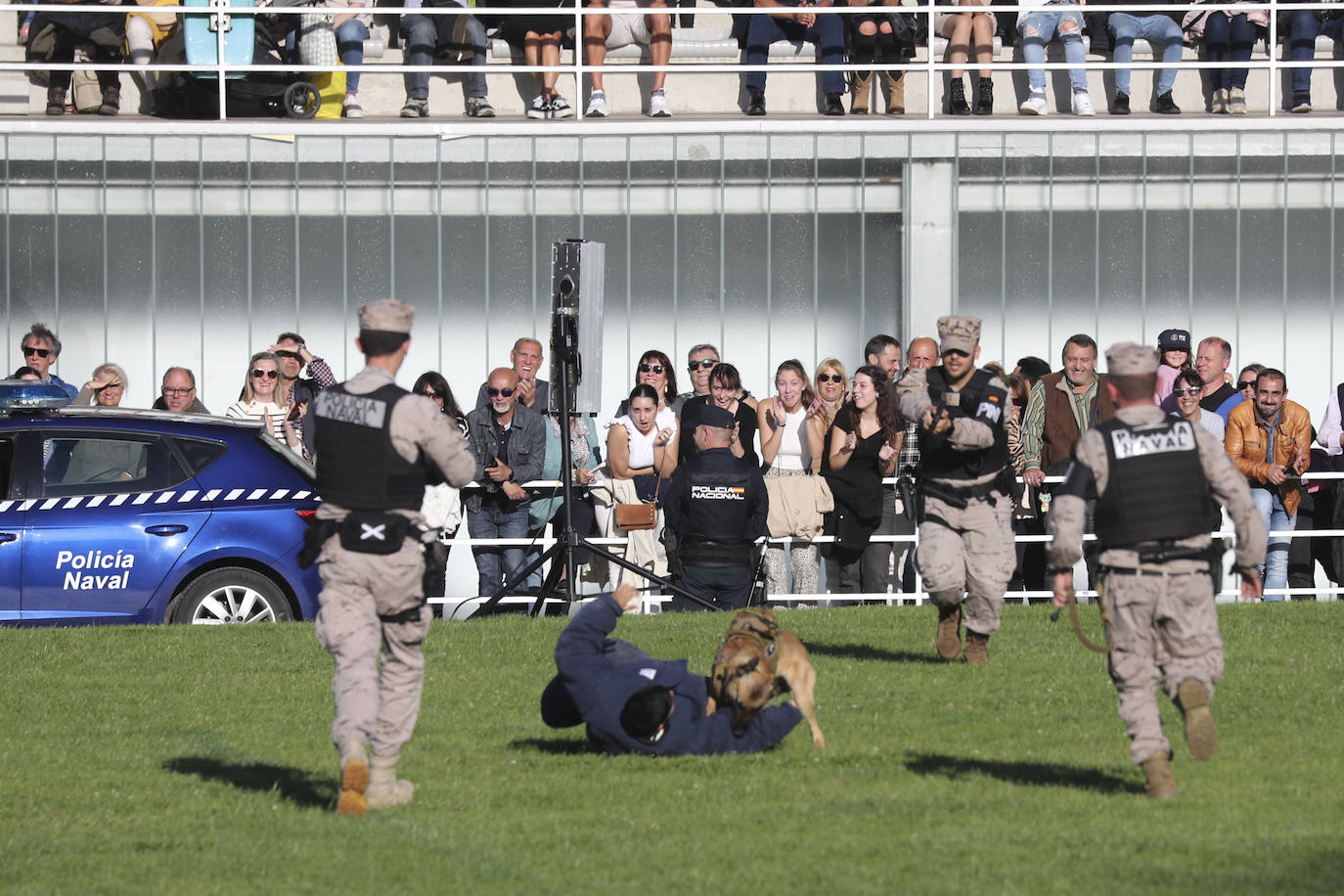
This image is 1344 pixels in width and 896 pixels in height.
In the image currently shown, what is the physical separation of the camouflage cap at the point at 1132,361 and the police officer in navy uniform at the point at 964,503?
3.18 m

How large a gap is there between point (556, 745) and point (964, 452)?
10.5ft

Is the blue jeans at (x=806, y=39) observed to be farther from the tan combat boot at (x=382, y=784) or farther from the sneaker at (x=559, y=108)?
the tan combat boot at (x=382, y=784)

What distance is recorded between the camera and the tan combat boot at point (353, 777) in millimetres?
7387

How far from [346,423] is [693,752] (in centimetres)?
232

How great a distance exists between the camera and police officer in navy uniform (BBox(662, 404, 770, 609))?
13008 millimetres

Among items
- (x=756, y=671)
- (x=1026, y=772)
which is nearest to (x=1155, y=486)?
(x=1026, y=772)

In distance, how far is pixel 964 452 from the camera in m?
11.1

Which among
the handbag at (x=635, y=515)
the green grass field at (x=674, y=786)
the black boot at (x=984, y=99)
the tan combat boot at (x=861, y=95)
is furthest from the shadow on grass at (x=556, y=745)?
the black boot at (x=984, y=99)

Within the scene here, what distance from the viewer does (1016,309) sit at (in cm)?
1850

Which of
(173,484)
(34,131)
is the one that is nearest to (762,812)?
(173,484)

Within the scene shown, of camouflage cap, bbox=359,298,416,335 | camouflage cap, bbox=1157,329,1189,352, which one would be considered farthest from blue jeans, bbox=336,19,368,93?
camouflage cap, bbox=359,298,416,335

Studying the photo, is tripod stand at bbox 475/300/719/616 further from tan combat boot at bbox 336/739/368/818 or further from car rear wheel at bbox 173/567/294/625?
tan combat boot at bbox 336/739/368/818

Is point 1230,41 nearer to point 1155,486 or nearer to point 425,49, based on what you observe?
point 425,49

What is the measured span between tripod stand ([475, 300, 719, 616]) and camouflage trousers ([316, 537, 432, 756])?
18.4 feet
